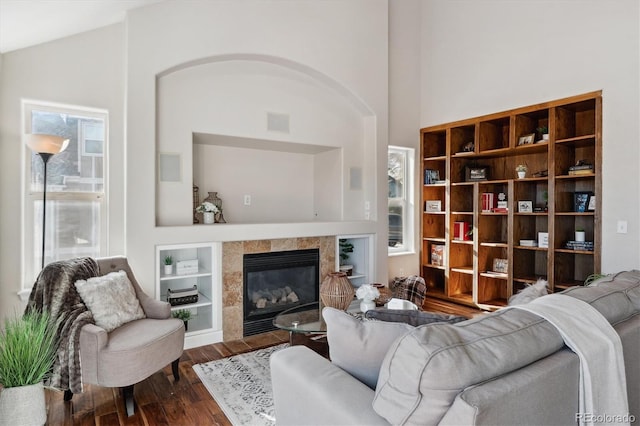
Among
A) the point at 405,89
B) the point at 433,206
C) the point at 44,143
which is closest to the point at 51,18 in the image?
the point at 44,143

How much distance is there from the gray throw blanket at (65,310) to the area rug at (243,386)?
0.90m

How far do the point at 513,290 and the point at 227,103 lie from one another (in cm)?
397

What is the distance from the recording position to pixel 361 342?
4.82 ft

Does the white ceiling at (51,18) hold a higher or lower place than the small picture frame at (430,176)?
Answer: higher

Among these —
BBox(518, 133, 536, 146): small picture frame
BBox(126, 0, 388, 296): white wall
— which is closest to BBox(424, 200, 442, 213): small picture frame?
BBox(126, 0, 388, 296): white wall

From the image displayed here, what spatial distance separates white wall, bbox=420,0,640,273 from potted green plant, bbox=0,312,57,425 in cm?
469

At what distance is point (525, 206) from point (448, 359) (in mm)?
4072

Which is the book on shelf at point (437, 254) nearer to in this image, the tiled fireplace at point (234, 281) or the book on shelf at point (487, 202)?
the book on shelf at point (487, 202)

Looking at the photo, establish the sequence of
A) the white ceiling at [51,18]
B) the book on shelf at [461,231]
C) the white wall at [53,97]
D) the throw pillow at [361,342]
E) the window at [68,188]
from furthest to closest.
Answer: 1. the book on shelf at [461,231]
2. the window at [68,188]
3. the white wall at [53,97]
4. the white ceiling at [51,18]
5. the throw pillow at [361,342]

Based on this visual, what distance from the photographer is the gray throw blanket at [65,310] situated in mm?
2324

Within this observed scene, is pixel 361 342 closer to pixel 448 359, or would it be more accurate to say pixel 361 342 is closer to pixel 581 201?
pixel 448 359

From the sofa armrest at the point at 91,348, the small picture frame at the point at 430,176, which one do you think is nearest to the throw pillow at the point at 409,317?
the sofa armrest at the point at 91,348

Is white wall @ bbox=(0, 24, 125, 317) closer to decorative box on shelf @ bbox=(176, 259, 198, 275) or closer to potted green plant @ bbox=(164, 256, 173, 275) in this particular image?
potted green plant @ bbox=(164, 256, 173, 275)

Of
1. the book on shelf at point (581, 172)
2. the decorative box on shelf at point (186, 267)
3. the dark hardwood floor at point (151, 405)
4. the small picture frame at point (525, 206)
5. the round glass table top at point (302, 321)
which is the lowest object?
the dark hardwood floor at point (151, 405)
